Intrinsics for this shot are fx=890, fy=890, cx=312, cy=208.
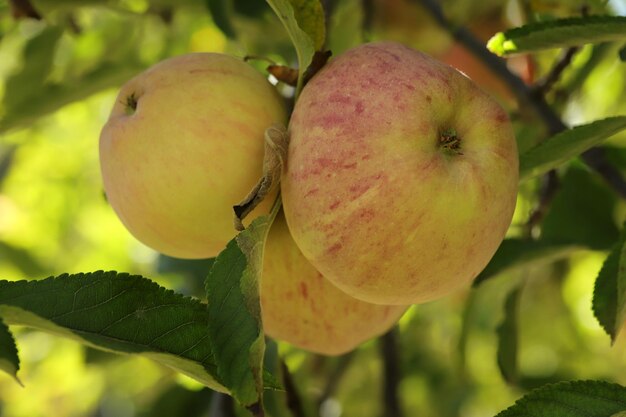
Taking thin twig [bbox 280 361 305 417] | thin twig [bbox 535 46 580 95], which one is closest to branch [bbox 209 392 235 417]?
thin twig [bbox 280 361 305 417]

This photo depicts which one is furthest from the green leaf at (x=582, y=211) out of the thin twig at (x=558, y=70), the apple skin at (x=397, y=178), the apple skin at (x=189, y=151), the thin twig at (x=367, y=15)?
the apple skin at (x=189, y=151)

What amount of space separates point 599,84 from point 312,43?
5.84 feet

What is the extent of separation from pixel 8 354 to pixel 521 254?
1.01 metres

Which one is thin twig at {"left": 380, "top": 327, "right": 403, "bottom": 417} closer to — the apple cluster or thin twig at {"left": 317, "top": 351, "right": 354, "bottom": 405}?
thin twig at {"left": 317, "top": 351, "right": 354, "bottom": 405}

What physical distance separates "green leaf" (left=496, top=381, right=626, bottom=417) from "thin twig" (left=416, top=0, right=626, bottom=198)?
651 millimetres

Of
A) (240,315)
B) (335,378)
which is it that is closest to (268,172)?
(240,315)

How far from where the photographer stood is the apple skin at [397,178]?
1.12 m

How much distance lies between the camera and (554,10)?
197 centimetres

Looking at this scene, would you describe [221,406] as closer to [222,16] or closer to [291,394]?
[291,394]

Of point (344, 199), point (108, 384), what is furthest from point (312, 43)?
point (108, 384)

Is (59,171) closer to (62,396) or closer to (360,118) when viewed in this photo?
(62,396)

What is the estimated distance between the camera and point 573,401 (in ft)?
3.84

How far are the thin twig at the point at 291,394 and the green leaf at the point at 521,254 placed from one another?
0.43 meters

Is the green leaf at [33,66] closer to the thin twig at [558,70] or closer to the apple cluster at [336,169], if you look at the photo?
the apple cluster at [336,169]
